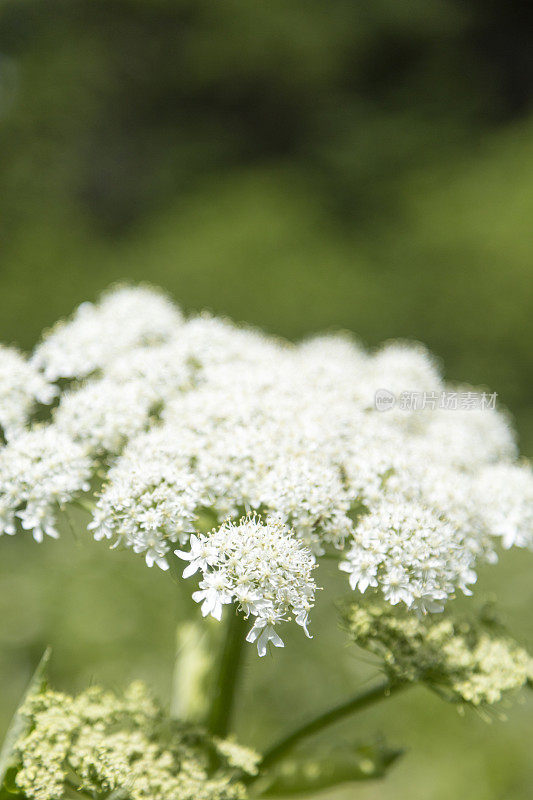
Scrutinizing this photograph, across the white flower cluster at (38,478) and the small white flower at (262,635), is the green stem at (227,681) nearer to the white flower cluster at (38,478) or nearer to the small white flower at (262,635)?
the small white flower at (262,635)

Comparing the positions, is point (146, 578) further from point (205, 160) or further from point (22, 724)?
point (205, 160)

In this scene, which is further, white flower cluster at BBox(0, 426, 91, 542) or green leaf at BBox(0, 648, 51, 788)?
white flower cluster at BBox(0, 426, 91, 542)

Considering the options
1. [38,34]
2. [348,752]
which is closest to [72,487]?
[348,752]

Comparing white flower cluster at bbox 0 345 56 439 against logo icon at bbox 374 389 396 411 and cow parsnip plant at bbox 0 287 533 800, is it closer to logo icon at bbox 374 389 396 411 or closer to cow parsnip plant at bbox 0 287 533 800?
cow parsnip plant at bbox 0 287 533 800

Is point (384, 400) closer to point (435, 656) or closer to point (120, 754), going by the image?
point (435, 656)

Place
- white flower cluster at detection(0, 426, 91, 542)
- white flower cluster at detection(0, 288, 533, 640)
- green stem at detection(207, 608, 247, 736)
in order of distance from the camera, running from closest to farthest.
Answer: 1. white flower cluster at detection(0, 288, 533, 640)
2. white flower cluster at detection(0, 426, 91, 542)
3. green stem at detection(207, 608, 247, 736)

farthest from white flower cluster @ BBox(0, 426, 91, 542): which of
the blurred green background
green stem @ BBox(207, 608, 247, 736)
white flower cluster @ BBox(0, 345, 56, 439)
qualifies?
the blurred green background

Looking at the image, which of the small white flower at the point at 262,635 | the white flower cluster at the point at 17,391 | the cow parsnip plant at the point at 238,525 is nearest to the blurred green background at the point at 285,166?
the cow parsnip plant at the point at 238,525

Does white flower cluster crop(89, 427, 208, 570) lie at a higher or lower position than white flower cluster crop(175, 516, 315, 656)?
higher
